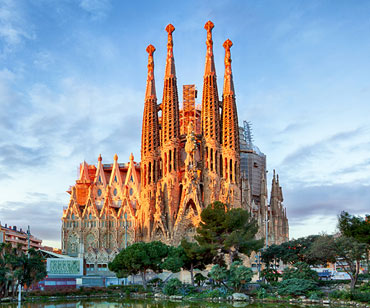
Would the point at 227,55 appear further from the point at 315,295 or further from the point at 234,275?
the point at 315,295

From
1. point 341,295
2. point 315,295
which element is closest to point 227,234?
point 315,295

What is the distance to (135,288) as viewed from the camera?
43438 millimetres

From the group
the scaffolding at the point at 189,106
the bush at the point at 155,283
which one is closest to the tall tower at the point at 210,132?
the scaffolding at the point at 189,106

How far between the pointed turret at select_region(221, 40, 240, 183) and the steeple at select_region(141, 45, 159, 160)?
9.54m

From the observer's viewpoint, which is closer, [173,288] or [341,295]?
[341,295]

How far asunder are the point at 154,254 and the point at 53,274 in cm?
976

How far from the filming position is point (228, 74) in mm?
71500

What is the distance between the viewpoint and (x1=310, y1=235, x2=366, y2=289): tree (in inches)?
1367

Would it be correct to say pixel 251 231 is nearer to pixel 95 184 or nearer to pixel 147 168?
pixel 147 168

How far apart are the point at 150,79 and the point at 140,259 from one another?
3620 cm

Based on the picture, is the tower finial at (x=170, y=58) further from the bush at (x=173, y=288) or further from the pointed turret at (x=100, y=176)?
the bush at (x=173, y=288)

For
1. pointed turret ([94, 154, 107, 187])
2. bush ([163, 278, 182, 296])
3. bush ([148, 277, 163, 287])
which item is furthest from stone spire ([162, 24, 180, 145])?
bush ([163, 278, 182, 296])

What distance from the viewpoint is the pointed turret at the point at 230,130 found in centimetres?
6738

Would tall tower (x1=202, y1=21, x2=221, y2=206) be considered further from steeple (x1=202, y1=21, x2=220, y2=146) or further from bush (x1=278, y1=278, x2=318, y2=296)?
bush (x1=278, y1=278, x2=318, y2=296)
